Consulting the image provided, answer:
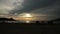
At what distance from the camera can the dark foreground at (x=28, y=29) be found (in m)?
5.00

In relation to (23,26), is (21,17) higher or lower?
higher

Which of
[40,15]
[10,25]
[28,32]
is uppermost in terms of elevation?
[40,15]

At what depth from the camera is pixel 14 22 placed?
486cm

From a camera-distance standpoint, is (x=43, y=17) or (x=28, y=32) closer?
(x=43, y=17)

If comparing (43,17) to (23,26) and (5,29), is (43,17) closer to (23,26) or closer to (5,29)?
(23,26)

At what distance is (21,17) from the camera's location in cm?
480

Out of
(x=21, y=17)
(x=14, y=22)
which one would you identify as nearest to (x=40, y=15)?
(x=21, y=17)

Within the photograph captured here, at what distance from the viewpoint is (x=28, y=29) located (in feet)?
16.6

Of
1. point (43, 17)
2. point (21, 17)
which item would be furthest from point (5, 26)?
point (43, 17)

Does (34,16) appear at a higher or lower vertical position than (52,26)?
higher

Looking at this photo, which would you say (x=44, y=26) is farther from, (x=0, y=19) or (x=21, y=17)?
(x=0, y=19)

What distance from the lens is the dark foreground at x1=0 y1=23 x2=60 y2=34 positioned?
500 cm

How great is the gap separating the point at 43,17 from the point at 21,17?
839 millimetres

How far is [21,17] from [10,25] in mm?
590
